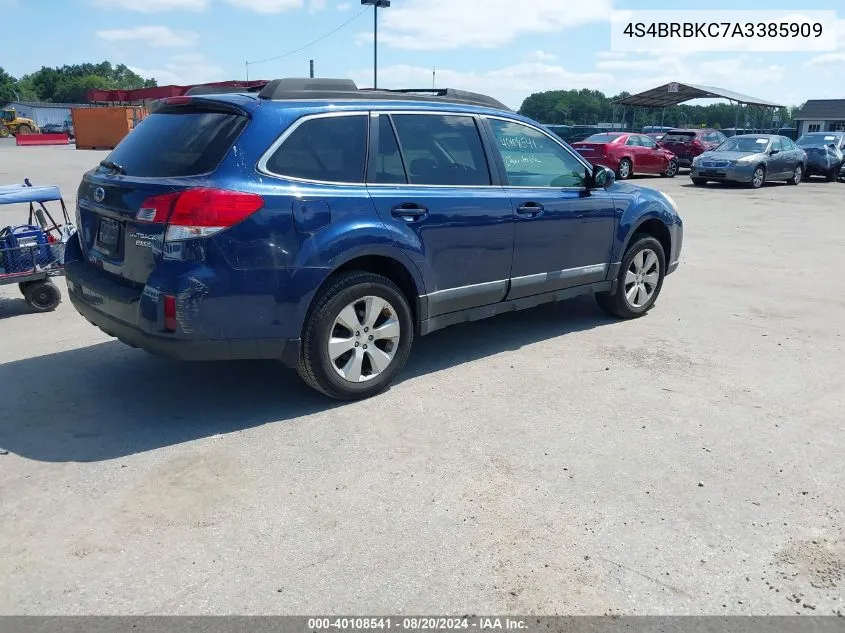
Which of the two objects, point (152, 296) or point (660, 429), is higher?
point (152, 296)

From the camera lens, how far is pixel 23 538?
305cm

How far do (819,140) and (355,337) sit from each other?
90.5ft

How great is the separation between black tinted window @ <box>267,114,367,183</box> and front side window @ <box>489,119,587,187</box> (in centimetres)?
125

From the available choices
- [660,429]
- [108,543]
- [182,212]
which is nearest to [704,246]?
[660,429]

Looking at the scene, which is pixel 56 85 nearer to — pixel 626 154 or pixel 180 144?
pixel 626 154

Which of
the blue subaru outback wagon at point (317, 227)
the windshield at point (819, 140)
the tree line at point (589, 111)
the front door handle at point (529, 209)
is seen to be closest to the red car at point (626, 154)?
the windshield at point (819, 140)

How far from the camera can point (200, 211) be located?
12.4 ft

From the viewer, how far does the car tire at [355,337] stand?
4246 millimetres

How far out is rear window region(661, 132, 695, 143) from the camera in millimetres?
27092

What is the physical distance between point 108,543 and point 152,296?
133cm

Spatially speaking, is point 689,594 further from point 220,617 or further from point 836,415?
point 836,415

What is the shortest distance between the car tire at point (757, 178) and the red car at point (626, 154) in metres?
3.54

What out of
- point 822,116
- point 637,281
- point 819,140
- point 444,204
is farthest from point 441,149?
point 822,116

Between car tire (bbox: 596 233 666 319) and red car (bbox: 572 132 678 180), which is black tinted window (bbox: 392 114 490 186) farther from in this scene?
red car (bbox: 572 132 678 180)
